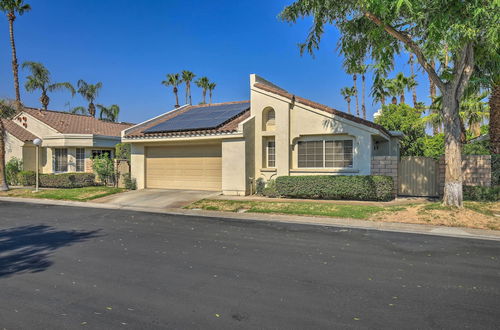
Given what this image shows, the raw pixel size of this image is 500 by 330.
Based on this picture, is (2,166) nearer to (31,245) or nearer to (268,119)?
(31,245)

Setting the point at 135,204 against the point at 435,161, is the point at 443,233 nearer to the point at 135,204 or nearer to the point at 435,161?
the point at 435,161

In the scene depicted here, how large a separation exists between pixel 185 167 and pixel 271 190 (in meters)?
5.73

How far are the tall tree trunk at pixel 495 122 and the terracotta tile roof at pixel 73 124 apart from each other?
26.5 meters

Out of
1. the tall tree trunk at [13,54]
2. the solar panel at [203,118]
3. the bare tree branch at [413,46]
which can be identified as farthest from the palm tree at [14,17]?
the bare tree branch at [413,46]

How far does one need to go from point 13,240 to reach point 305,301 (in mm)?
8050

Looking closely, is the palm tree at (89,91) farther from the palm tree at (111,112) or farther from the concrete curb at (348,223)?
the concrete curb at (348,223)

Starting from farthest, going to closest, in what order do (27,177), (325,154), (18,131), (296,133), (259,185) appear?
(18,131), (27,177), (259,185), (296,133), (325,154)

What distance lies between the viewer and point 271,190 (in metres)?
16.6

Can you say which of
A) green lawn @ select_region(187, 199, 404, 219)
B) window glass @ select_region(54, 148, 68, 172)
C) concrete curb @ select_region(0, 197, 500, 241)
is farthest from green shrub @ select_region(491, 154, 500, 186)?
window glass @ select_region(54, 148, 68, 172)

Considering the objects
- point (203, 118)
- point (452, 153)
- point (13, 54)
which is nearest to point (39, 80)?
point (13, 54)

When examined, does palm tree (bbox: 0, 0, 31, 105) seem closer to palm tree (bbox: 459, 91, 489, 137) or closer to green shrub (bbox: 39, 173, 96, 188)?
green shrub (bbox: 39, 173, 96, 188)

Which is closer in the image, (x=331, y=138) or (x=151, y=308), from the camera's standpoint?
(x=151, y=308)

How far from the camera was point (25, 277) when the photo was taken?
586 centimetres

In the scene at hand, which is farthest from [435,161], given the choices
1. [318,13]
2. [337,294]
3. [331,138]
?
[337,294]
